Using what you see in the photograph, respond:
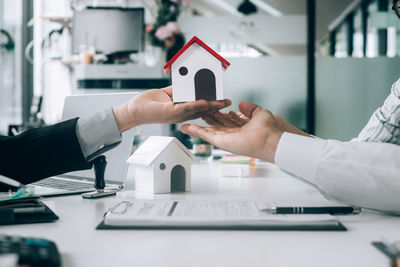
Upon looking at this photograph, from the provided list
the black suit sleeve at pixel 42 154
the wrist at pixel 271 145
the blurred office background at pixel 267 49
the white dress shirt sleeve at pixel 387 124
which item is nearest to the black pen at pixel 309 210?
the wrist at pixel 271 145

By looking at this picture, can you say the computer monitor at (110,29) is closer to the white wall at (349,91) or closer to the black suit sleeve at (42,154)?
the white wall at (349,91)

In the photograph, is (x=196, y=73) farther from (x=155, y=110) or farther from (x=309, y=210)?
(x=309, y=210)

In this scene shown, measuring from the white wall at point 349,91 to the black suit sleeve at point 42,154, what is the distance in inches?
121

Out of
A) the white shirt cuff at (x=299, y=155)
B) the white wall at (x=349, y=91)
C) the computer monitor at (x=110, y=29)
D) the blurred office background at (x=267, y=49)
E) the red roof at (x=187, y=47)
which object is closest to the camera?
the white shirt cuff at (x=299, y=155)

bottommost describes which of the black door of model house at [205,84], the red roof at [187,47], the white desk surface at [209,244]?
the white desk surface at [209,244]

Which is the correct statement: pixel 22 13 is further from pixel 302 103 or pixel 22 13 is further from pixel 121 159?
pixel 121 159

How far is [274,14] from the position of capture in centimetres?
374

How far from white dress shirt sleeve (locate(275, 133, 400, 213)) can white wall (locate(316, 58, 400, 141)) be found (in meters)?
2.90

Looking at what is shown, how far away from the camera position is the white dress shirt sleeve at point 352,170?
80 cm

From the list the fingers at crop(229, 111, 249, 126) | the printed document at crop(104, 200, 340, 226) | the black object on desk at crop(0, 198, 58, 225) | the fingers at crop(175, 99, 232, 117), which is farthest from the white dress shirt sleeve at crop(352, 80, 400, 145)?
the black object on desk at crop(0, 198, 58, 225)

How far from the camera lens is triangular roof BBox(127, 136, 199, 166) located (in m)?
1.03

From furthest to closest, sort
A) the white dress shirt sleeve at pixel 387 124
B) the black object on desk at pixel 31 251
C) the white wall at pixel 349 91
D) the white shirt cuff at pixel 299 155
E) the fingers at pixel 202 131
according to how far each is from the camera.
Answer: the white wall at pixel 349 91, the white dress shirt sleeve at pixel 387 124, the fingers at pixel 202 131, the white shirt cuff at pixel 299 155, the black object on desk at pixel 31 251

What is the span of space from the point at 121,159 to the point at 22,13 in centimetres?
384

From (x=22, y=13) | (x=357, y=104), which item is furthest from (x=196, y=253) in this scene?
(x=22, y=13)
